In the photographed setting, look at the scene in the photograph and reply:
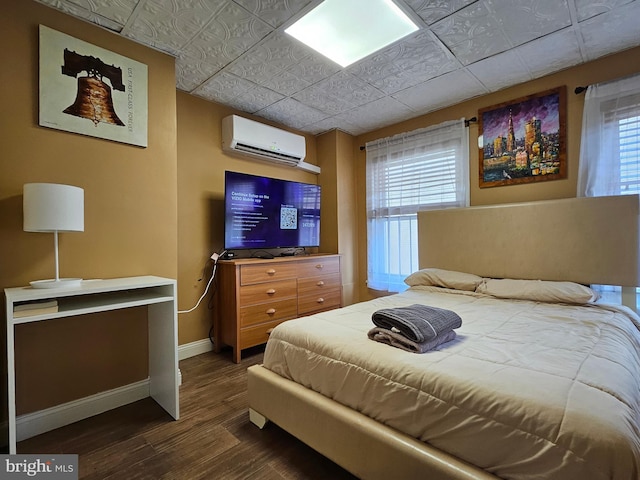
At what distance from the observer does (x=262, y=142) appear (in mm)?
3301

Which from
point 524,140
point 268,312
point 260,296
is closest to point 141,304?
point 260,296

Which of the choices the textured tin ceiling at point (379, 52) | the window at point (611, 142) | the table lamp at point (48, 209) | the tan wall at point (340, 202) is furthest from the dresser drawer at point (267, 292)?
the window at point (611, 142)

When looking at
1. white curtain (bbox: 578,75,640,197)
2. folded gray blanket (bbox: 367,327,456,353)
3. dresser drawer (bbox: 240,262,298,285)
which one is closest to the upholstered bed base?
folded gray blanket (bbox: 367,327,456,353)

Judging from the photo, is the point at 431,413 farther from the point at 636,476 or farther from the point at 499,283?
the point at 499,283

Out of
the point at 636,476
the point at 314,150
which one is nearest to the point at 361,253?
the point at 314,150

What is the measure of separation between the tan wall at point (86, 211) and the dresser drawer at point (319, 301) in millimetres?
1399

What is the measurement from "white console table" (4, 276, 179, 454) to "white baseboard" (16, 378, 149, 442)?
113 mm

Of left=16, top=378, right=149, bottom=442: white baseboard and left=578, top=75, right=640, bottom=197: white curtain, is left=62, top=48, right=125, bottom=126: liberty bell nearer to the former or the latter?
left=16, top=378, right=149, bottom=442: white baseboard

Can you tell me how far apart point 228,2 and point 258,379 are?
88.0 inches

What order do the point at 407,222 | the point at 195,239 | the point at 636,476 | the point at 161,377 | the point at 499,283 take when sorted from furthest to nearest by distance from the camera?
the point at 407,222
the point at 195,239
the point at 499,283
the point at 161,377
the point at 636,476

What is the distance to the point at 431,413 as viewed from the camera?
42.8 inches

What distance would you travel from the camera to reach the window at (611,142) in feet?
7.45

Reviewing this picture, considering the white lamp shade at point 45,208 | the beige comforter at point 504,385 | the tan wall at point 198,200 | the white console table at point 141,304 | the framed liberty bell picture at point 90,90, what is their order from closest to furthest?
the beige comforter at point 504,385 < the white console table at point 141,304 < the white lamp shade at point 45,208 < the framed liberty bell picture at point 90,90 < the tan wall at point 198,200

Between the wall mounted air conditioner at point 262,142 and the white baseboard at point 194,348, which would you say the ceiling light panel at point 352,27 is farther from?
the white baseboard at point 194,348
